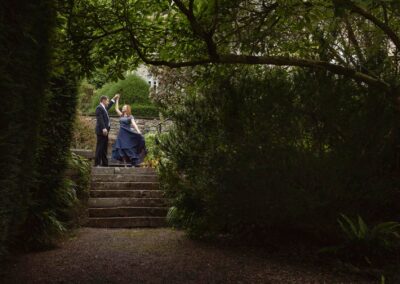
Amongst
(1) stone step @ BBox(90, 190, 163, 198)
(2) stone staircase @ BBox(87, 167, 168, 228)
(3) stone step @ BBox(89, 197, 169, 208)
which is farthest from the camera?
(1) stone step @ BBox(90, 190, 163, 198)

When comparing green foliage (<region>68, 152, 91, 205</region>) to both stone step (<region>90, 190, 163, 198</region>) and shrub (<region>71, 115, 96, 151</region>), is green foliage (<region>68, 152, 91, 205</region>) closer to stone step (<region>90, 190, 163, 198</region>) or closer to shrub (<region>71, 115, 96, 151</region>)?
stone step (<region>90, 190, 163, 198</region>)

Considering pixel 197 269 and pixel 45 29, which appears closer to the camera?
pixel 45 29

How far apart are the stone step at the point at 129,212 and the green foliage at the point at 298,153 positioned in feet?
11.2

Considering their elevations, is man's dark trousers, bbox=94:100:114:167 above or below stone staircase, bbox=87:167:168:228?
above

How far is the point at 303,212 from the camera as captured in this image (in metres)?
5.46

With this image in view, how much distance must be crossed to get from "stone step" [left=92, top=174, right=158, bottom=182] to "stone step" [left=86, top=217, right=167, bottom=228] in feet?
5.71

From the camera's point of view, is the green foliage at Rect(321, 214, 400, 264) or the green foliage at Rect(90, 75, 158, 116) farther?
the green foliage at Rect(90, 75, 158, 116)

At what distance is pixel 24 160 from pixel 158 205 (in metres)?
6.00

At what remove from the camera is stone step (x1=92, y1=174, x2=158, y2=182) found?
33.9 ft

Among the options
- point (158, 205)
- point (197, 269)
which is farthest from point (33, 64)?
point (158, 205)

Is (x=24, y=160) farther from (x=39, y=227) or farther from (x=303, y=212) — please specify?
(x=303, y=212)

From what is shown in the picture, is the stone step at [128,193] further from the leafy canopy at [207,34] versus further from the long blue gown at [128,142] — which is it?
the leafy canopy at [207,34]

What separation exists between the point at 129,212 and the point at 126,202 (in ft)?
1.29

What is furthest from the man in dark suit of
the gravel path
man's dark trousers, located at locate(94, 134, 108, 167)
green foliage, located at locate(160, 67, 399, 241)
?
green foliage, located at locate(160, 67, 399, 241)
